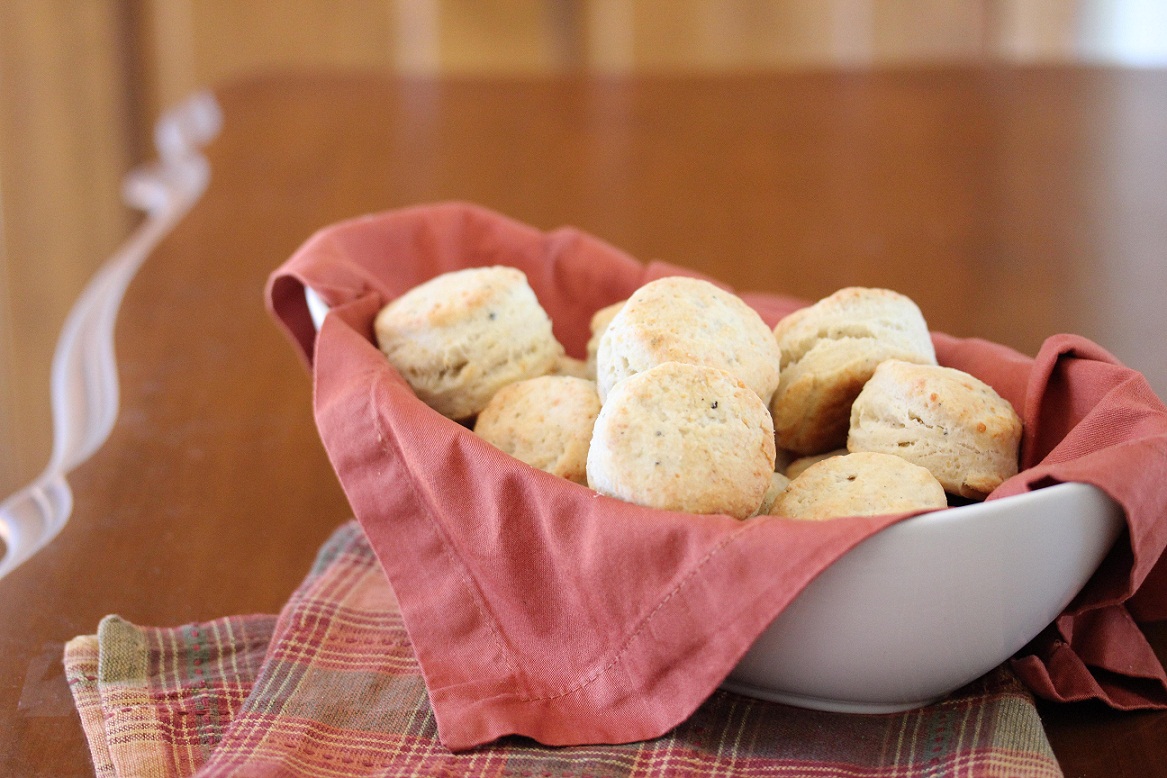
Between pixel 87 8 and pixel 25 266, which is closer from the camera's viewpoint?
pixel 25 266

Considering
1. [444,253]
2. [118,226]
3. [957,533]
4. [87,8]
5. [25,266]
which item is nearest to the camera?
[957,533]

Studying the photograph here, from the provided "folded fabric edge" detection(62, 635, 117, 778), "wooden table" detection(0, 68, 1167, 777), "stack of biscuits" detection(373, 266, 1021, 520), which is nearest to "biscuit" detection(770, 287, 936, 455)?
"stack of biscuits" detection(373, 266, 1021, 520)

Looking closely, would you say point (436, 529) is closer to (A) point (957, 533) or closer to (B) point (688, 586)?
(B) point (688, 586)

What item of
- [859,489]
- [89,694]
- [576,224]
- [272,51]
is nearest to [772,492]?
[859,489]

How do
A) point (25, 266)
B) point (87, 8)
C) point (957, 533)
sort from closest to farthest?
point (957, 533) < point (25, 266) < point (87, 8)

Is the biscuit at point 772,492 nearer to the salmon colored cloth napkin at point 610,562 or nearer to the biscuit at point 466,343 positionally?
the salmon colored cloth napkin at point 610,562

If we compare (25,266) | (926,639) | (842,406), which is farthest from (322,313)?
(25,266)

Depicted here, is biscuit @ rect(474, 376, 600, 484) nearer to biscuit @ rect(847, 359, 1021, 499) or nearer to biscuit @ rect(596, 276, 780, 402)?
biscuit @ rect(596, 276, 780, 402)
